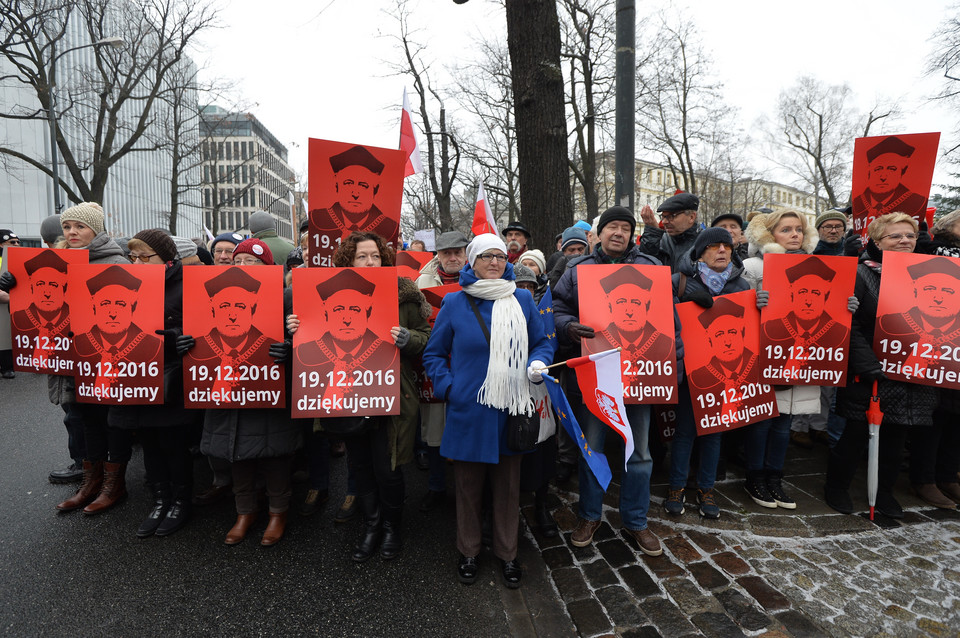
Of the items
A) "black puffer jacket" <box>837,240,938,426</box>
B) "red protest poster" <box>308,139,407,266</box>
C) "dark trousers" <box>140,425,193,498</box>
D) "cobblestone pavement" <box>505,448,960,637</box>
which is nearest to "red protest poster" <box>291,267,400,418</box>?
Answer: "red protest poster" <box>308,139,407,266</box>

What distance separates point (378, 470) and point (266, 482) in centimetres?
95

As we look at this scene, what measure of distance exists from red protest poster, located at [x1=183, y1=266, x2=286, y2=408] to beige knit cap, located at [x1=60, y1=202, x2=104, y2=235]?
4.40ft

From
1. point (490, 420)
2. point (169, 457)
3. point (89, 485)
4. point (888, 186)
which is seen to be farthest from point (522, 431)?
point (888, 186)

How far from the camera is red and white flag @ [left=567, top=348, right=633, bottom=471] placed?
2.92 m

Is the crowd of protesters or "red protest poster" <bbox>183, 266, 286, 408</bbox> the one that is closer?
the crowd of protesters

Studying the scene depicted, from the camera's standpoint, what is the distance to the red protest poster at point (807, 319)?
3893 millimetres

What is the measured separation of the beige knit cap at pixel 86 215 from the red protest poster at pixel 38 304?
0.28 meters

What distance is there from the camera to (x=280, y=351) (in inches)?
134

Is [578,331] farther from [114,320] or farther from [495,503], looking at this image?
[114,320]

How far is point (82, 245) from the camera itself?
4039 millimetres

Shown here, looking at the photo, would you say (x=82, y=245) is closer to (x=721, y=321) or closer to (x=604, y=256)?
(x=604, y=256)

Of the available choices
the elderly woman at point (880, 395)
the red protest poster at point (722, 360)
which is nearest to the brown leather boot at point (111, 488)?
the red protest poster at point (722, 360)

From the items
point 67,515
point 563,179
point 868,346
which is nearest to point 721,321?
point 868,346

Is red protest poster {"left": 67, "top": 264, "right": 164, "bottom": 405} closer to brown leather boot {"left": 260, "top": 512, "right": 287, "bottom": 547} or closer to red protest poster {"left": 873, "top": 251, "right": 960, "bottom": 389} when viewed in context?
brown leather boot {"left": 260, "top": 512, "right": 287, "bottom": 547}
